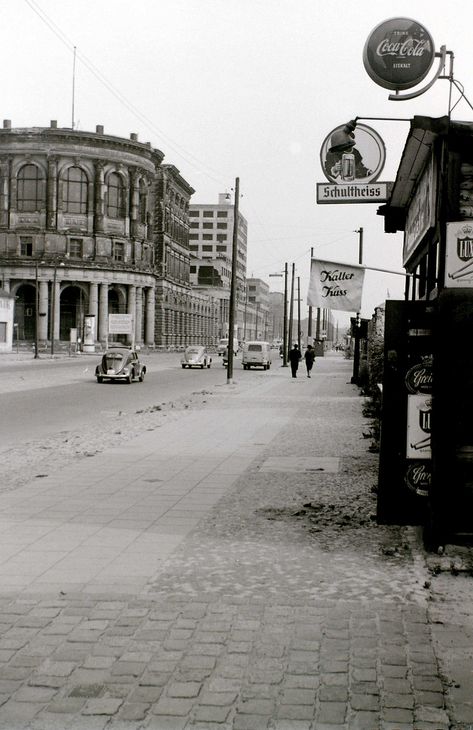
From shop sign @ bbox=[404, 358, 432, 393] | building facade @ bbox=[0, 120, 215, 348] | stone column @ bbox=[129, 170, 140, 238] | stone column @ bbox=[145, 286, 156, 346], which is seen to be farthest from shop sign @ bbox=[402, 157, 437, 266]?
stone column @ bbox=[145, 286, 156, 346]

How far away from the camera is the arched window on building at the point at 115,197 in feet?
343

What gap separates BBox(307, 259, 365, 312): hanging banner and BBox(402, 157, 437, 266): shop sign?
0.64 m

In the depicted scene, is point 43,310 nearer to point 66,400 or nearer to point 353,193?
point 66,400

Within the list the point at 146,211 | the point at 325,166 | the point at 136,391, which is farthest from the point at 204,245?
the point at 325,166

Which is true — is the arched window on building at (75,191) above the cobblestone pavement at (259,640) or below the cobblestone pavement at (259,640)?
above

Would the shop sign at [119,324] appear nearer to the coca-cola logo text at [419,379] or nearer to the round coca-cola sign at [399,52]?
the round coca-cola sign at [399,52]

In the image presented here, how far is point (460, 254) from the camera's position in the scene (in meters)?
6.11

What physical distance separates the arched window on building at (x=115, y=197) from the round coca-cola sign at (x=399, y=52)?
9873 cm

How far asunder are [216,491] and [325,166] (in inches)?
168

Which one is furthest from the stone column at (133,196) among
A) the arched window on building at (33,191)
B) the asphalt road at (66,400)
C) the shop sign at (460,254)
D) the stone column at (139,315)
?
the shop sign at (460,254)

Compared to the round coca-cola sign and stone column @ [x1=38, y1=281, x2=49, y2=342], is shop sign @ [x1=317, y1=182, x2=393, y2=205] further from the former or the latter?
stone column @ [x1=38, y1=281, x2=49, y2=342]

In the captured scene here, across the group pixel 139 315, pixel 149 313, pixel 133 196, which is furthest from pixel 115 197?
pixel 149 313

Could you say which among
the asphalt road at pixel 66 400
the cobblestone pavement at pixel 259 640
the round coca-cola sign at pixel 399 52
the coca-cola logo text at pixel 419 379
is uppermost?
the round coca-cola sign at pixel 399 52

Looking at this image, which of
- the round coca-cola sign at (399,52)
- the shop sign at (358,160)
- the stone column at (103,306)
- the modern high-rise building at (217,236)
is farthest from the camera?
the modern high-rise building at (217,236)
